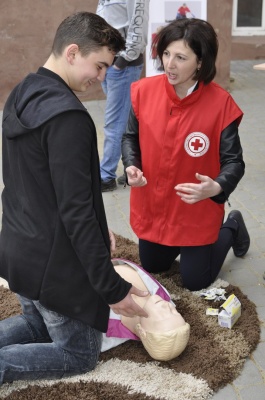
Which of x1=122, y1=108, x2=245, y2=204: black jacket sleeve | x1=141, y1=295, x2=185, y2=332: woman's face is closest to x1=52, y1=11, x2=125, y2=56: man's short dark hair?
x1=122, y1=108, x2=245, y2=204: black jacket sleeve

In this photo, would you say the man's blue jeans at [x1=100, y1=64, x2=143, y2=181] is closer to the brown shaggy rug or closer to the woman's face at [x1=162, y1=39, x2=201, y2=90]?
the woman's face at [x1=162, y1=39, x2=201, y2=90]

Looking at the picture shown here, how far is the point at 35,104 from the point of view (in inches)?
88.0

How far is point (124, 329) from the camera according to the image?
3.11 m

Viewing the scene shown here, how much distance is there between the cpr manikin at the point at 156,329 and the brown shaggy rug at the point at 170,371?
79 millimetres

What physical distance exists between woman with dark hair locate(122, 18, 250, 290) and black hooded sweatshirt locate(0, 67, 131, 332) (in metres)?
0.78

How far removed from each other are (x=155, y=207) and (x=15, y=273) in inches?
46.4

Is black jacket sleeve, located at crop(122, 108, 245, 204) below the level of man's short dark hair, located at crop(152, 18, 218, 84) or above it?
below

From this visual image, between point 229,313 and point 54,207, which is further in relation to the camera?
point 229,313

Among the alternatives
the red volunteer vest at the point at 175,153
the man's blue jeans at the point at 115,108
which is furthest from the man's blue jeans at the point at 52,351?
the man's blue jeans at the point at 115,108

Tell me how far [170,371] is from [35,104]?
1513mm

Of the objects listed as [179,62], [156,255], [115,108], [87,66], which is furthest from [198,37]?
[115,108]

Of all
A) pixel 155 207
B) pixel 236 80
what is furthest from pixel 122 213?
pixel 236 80

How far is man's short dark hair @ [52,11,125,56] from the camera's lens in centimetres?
226

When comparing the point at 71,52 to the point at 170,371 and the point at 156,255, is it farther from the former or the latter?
the point at 156,255
